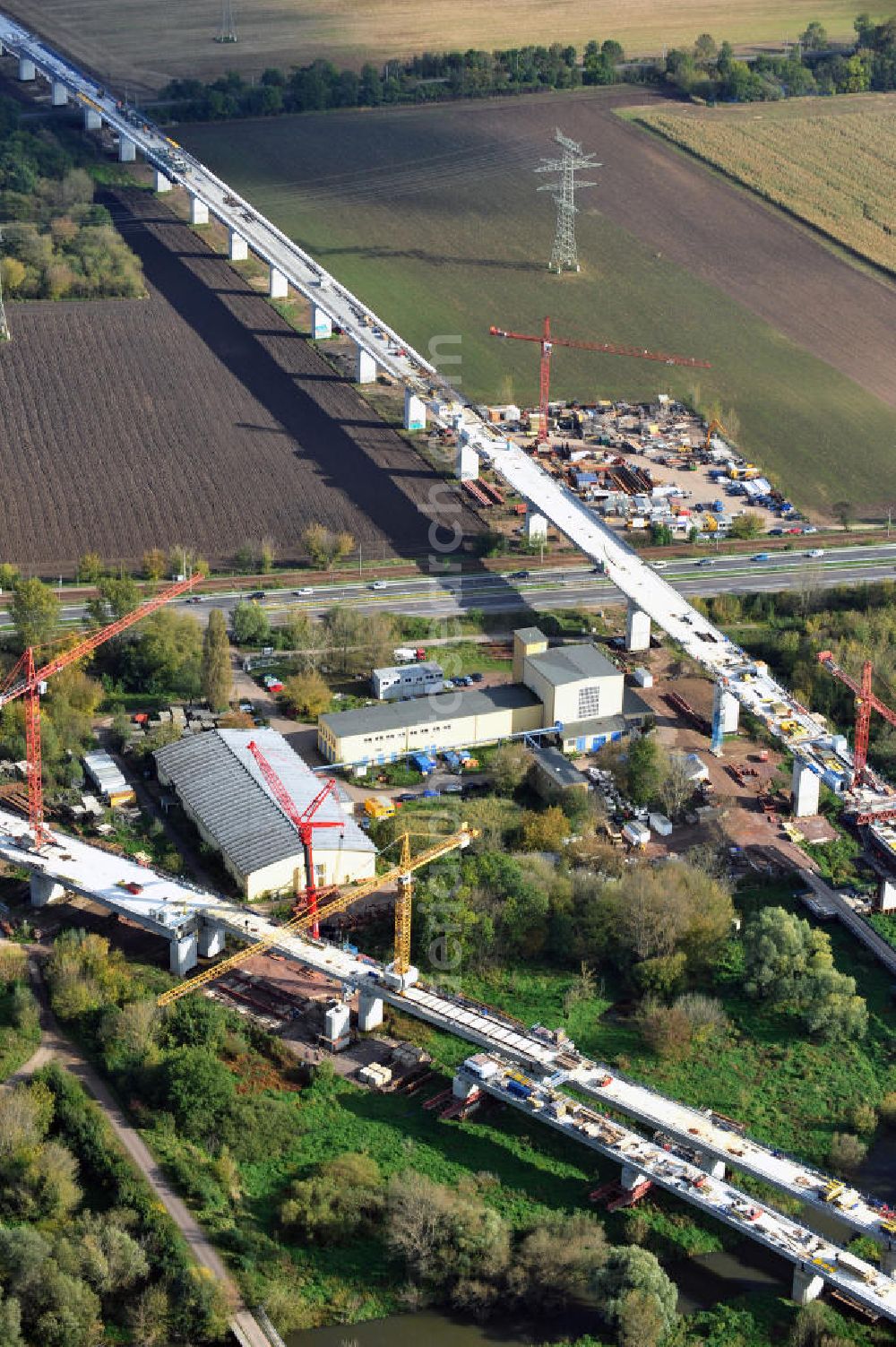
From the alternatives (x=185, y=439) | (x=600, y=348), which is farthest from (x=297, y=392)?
(x=600, y=348)

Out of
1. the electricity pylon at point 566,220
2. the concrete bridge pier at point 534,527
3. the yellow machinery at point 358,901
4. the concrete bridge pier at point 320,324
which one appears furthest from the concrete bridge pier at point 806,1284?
the electricity pylon at point 566,220

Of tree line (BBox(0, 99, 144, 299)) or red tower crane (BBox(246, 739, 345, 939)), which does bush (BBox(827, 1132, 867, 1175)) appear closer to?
red tower crane (BBox(246, 739, 345, 939))

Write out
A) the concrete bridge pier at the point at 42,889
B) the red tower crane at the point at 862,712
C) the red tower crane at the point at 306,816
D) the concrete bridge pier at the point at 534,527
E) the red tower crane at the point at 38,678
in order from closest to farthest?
the red tower crane at the point at 306,816 < the concrete bridge pier at the point at 42,889 < the red tower crane at the point at 38,678 < the red tower crane at the point at 862,712 < the concrete bridge pier at the point at 534,527

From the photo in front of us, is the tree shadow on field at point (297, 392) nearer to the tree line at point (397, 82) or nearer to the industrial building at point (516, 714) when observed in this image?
the industrial building at point (516, 714)

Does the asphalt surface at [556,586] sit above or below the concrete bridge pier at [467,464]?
below

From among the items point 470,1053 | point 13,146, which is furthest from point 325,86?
point 470,1053

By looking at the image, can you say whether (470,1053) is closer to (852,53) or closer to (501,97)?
(501,97)

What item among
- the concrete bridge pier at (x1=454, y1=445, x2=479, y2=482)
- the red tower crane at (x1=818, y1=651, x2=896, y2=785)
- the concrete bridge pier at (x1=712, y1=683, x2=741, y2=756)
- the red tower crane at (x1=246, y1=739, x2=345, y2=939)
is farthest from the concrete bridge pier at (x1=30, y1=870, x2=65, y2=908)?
the concrete bridge pier at (x1=454, y1=445, x2=479, y2=482)
